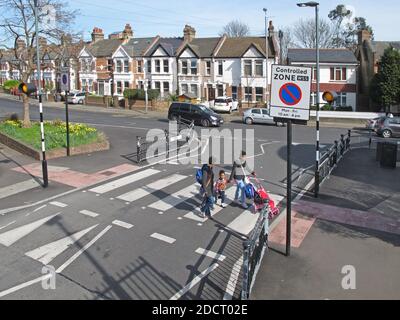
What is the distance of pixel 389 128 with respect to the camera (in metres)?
31.0

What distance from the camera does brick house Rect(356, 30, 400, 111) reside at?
48.6 metres

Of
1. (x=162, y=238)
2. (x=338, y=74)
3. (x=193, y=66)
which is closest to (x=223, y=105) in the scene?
(x=193, y=66)

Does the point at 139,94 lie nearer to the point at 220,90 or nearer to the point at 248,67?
the point at 220,90

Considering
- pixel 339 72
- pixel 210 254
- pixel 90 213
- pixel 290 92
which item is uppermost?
pixel 339 72

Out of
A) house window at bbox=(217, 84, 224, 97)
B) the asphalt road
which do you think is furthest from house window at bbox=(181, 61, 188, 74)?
the asphalt road

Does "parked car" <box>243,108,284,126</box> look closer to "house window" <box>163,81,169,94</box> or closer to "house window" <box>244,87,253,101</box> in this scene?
"house window" <box>244,87,253,101</box>

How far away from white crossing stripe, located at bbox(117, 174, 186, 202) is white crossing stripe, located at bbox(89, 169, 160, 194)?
2.96ft

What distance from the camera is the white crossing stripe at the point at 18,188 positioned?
14492mm

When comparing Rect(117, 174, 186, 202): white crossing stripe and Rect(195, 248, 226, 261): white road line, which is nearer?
Rect(195, 248, 226, 261): white road line

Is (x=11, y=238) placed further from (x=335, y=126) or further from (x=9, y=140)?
(x=335, y=126)

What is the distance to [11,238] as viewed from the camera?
10484 mm

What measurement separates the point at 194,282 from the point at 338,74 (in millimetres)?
44581

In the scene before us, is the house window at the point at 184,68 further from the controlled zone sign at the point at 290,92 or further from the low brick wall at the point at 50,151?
the controlled zone sign at the point at 290,92

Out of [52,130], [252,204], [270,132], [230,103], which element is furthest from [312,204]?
[230,103]
